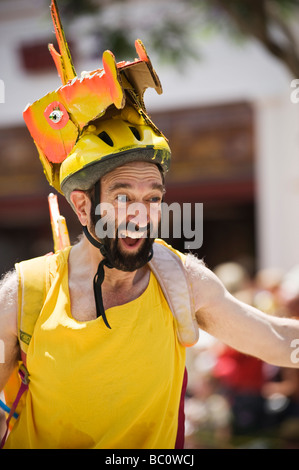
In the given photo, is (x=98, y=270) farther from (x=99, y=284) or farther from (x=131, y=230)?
(x=131, y=230)

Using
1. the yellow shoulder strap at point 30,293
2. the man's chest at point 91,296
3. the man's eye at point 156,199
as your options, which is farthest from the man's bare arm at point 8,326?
the man's eye at point 156,199

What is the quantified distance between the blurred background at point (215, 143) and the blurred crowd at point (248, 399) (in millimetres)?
11

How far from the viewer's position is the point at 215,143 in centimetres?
988

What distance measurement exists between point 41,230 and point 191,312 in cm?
1074

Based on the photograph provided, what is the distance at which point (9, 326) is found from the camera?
2111 mm

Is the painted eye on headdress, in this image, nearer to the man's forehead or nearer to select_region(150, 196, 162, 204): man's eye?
the man's forehead

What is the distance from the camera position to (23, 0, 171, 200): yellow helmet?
6.77ft

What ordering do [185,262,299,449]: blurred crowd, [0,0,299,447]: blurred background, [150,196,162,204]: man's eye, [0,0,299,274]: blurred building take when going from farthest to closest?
[0,0,299,274]: blurred building < [0,0,299,447]: blurred background < [185,262,299,449]: blurred crowd < [150,196,162,204]: man's eye

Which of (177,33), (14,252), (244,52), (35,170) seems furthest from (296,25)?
(14,252)

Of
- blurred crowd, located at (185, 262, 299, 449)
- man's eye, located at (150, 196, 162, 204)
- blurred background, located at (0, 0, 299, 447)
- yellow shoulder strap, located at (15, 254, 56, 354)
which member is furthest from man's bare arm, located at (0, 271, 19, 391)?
blurred background, located at (0, 0, 299, 447)

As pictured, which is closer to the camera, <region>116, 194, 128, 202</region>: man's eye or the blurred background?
<region>116, 194, 128, 202</region>: man's eye

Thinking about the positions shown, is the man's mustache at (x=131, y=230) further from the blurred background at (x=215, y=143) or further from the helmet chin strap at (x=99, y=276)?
the blurred background at (x=215, y=143)

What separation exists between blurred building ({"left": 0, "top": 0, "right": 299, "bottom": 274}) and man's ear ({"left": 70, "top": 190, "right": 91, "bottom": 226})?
6213 mm

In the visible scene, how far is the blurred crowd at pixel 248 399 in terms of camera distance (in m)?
4.96
